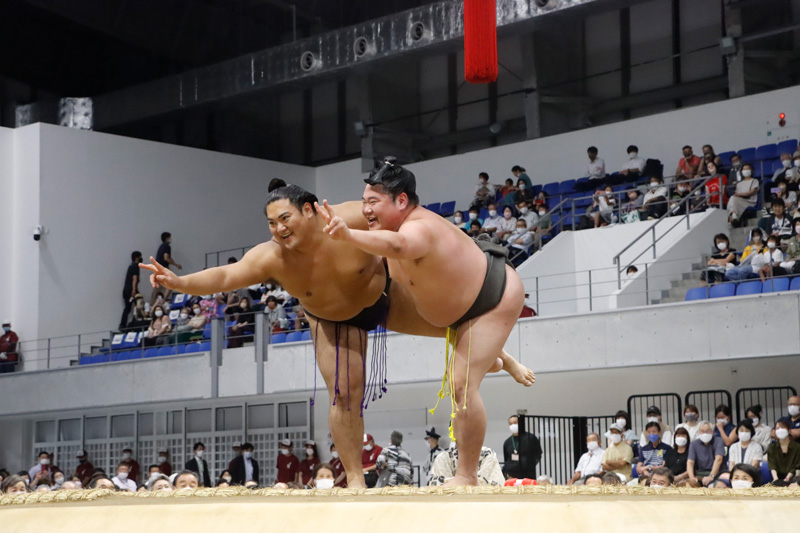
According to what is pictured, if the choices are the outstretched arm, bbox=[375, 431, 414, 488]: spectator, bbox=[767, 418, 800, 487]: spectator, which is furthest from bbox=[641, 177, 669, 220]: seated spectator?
the outstretched arm

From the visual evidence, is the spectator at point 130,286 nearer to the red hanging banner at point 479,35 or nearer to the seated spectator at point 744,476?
the seated spectator at point 744,476

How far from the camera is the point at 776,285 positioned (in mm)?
8531

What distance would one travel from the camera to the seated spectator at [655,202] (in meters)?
10.7

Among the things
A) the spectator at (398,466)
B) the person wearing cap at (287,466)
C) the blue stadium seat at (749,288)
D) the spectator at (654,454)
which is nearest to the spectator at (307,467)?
the person wearing cap at (287,466)

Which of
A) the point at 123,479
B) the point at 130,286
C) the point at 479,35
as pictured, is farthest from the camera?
the point at 130,286

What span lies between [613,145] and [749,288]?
445 cm

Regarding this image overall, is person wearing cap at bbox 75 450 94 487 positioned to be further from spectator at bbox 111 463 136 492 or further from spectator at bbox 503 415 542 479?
spectator at bbox 503 415 542 479

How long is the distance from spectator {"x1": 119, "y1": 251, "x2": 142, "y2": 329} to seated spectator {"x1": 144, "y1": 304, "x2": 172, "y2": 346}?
126 centimetres

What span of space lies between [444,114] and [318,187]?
2312 millimetres

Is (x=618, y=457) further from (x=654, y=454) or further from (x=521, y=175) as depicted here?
(x=521, y=175)

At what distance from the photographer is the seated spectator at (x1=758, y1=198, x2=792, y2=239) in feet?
29.9

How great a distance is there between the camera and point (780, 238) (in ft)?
29.5

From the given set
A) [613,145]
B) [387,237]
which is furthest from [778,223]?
[387,237]

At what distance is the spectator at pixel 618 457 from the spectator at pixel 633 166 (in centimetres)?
451
